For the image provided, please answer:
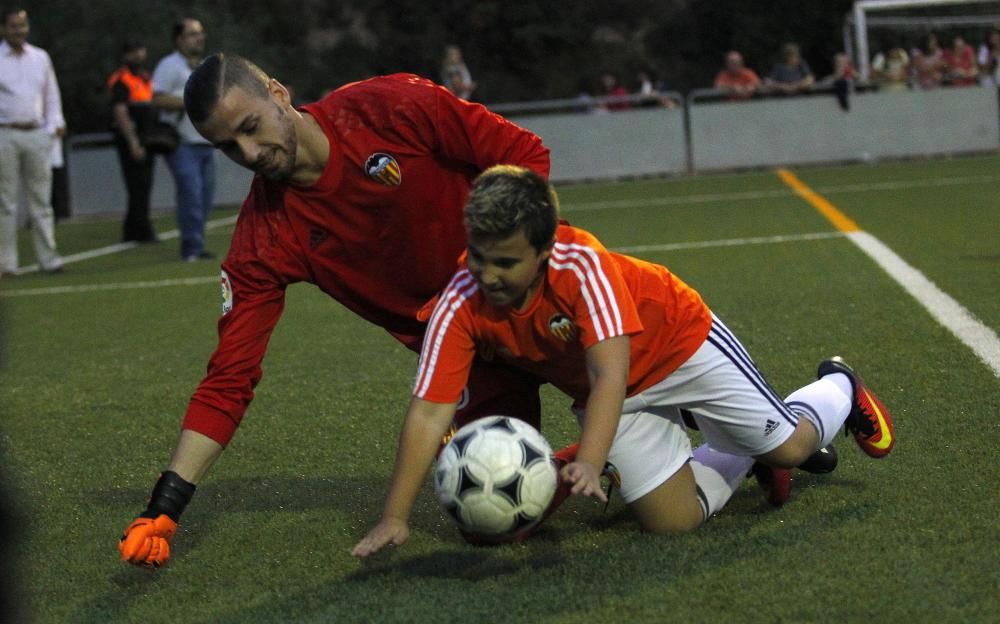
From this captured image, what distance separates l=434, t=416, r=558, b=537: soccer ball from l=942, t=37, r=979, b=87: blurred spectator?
69.6 feet

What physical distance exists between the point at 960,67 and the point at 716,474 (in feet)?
70.5

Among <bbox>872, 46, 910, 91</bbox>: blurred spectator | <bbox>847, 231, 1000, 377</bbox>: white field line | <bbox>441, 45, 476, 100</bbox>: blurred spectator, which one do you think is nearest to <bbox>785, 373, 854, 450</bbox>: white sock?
<bbox>847, 231, 1000, 377</bbox>: white field line

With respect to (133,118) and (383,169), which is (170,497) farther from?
(133,118)

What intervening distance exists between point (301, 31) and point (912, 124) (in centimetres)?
2909

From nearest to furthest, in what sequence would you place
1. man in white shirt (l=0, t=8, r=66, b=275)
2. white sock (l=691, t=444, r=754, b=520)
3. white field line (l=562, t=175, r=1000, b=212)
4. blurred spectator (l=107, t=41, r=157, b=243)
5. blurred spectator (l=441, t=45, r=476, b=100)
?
1. white sock (l=691, t=444, r=754, b=520)
2. man in white shirt (l=0, t=8, r=66, b=275)
3. blurred spectator (l=107, t=41, r=157, b=243)
4. white field line (l=562, t=175, r=1000, b=212)
5. blurred spectator (l=441, t=45, r=476, b=100)

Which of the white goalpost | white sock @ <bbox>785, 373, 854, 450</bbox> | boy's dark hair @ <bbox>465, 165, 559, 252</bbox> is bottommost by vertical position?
the white goalpost

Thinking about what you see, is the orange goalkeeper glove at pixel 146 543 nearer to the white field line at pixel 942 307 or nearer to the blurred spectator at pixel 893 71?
the white field line at pixel 942 307

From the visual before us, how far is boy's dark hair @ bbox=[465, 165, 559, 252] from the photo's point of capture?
3.68m

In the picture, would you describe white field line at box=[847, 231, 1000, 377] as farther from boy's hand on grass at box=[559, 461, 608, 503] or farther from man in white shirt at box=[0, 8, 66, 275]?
man in white shirt at box=[0, 8, 66, 275]

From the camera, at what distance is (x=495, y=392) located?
15.6 ft

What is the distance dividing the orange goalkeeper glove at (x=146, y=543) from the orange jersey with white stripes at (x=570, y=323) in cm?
77

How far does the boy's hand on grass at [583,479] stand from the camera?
3.61m

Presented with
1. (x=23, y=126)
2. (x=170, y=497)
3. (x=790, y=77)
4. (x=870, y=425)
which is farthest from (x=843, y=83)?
(x=170, y=497)

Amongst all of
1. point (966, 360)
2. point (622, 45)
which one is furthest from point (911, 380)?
point (622, 45)
